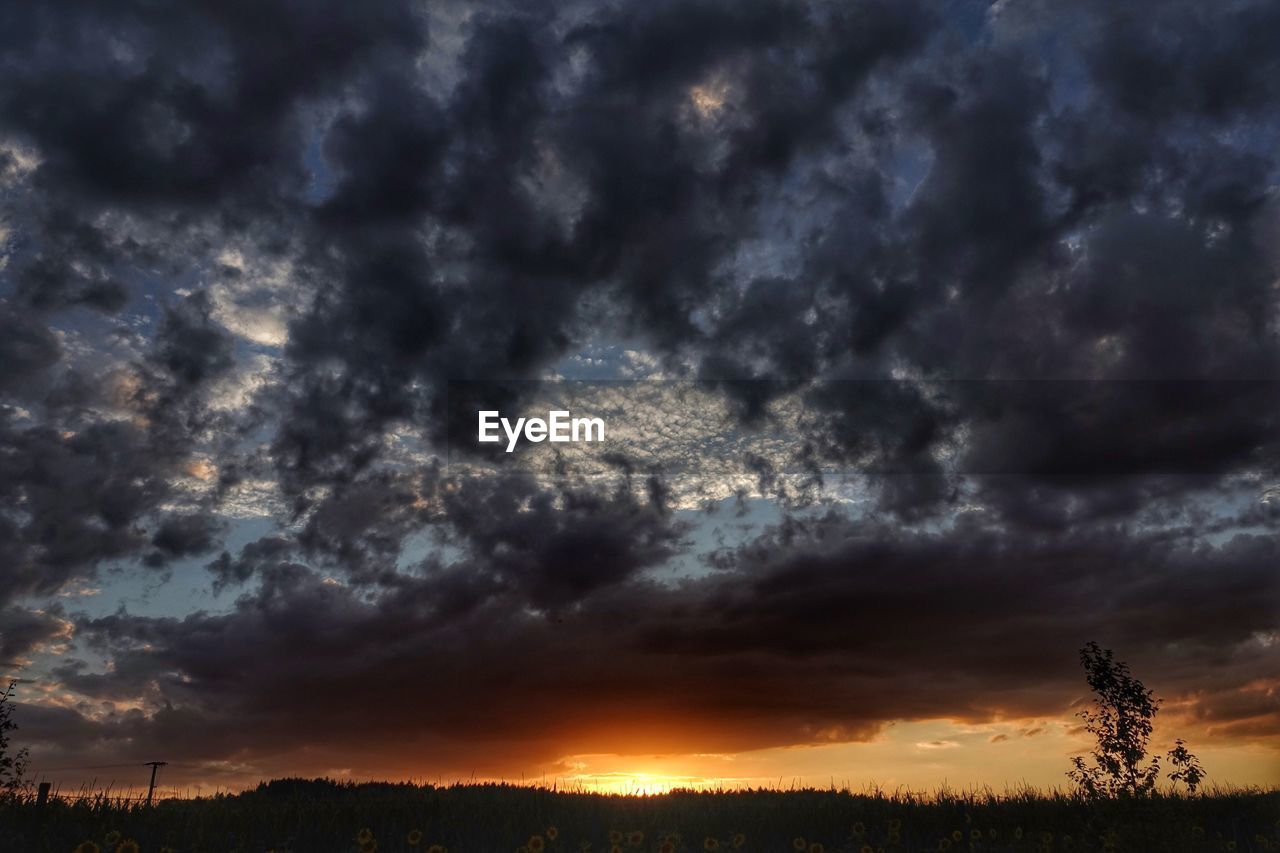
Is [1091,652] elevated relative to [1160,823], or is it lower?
elevated

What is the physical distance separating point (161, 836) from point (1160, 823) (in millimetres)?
25770

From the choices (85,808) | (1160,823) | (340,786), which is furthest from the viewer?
(340,786)

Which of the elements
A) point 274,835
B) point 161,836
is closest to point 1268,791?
point 274,835

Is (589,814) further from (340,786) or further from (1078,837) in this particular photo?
(340,786)

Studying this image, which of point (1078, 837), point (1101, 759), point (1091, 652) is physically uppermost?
point (1091, 652)

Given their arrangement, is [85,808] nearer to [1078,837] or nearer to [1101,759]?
[1078,837]

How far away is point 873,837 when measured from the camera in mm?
26656

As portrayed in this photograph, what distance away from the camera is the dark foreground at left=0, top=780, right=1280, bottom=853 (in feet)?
69.9

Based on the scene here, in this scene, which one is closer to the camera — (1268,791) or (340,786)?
(1268,791)

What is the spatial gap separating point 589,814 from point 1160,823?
16.5 meters

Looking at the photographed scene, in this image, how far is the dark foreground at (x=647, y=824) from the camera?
21312 mm

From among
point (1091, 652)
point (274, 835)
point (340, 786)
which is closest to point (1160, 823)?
point (1091, 652)

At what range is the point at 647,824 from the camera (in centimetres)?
2745

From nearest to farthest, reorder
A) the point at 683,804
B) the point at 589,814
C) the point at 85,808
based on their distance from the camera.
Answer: the point at 85,808 → the point at 589,814 → the point at 683,804
